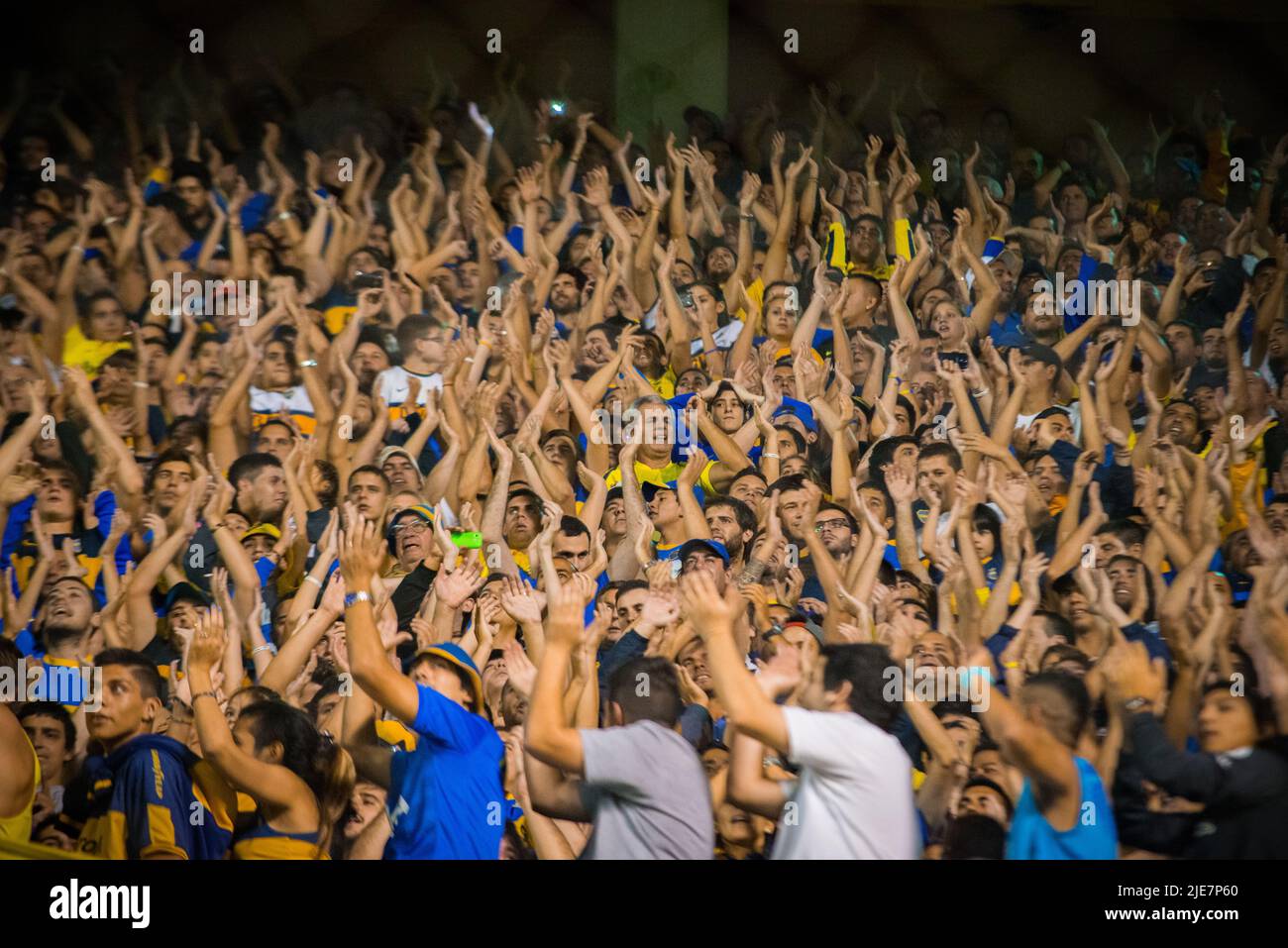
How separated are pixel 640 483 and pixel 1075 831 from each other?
147 centimetres

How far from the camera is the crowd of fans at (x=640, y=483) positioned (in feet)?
11.1

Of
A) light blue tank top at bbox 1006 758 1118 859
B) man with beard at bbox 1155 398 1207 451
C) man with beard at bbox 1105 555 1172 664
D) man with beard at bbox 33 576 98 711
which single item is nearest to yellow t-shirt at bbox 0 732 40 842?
man with beard at bbox 33 576 98 711

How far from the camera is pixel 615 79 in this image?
13.4ft

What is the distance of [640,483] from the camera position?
3.78 m

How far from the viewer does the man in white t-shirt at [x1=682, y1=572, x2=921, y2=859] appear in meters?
3.16

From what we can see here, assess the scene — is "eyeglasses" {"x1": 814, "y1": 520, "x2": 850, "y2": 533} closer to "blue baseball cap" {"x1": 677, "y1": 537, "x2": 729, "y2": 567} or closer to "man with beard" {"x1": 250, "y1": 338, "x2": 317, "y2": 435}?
"blue baseball cap" {"x1": 677, "y1": 537, "x2": 729, "y2": 567}

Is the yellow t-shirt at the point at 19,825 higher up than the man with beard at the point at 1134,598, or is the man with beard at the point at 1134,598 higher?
the man with beard at the point at 1134,598

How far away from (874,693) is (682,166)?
1.69m

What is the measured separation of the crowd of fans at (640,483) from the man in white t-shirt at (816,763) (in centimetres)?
1

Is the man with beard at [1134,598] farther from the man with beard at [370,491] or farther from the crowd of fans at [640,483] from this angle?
the man with beard at [370,491]

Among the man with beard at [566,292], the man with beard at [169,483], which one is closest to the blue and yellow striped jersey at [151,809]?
the man with beard at [169,483]

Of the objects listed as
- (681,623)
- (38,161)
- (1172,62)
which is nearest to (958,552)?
(681,623)

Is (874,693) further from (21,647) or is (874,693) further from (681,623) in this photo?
(21,647)

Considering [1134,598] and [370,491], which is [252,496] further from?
[1134,598]
